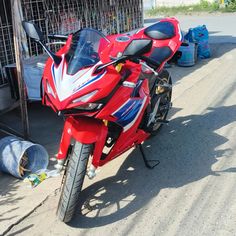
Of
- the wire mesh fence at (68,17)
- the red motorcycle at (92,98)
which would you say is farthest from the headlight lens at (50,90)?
the wire mesh fence at (68,17)

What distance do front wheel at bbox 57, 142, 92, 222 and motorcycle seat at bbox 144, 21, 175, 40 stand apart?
205cm

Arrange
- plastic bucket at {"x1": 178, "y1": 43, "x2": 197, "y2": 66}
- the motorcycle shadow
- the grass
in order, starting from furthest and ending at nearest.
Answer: the grass < plastic bucket at {"x1": 178, "y1": 43, "x2": 197, "y2": 66} < the motorcycle shadow

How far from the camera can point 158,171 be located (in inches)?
163

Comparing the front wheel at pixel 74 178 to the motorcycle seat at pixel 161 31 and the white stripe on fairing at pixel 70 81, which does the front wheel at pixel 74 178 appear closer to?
the white stripe on fairing at pixel 70 81

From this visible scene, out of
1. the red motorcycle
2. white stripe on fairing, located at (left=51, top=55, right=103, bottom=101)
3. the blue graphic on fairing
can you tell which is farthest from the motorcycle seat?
white stripe on fairing, located at (left=51, top=55, right=103, bottom=101)

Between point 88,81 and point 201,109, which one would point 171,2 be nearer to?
point 201,109

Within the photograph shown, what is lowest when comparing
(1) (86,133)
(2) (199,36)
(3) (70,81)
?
(2) (199,36)

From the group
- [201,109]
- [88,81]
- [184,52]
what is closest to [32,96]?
[201,109]

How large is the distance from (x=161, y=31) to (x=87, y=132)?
6.62ft

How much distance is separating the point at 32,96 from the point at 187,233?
11.3ft

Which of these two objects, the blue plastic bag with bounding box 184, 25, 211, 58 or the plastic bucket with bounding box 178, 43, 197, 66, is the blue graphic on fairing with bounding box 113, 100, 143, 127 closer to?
the plastic bucket with bounding box 178, 43, 197, 66

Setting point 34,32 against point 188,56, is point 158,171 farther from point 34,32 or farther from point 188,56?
point 188,56

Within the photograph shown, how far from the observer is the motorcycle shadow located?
3502 mm

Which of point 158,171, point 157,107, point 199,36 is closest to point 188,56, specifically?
point 199,36
